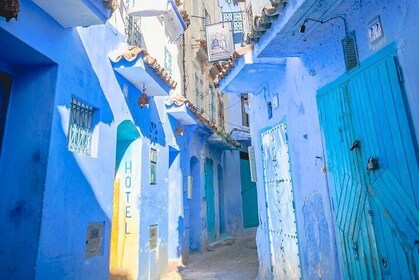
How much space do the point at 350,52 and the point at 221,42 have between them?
6.37 meters

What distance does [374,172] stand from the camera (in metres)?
3.43

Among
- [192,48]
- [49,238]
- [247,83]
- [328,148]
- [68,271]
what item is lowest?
[68,271]

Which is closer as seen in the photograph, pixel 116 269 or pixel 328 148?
pixel 328 148

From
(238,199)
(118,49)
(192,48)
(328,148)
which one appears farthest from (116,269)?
(238,199)

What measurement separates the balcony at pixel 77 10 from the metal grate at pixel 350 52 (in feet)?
11.0

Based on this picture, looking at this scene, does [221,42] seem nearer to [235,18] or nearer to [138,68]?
[138,68]

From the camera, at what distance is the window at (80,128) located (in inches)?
197

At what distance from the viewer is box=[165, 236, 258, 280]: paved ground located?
8.16 m

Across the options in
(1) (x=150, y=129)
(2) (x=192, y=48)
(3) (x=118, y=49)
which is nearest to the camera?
(3) (x=118, y=49)

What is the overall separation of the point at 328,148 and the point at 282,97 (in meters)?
2.02

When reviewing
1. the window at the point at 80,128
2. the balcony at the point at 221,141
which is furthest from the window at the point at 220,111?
the window at the point at 80,128

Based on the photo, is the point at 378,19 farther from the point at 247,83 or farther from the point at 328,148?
the point at 247,83

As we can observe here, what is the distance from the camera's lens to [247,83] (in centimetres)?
681

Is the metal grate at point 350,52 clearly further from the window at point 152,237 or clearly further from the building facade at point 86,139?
the window at point 152,237
